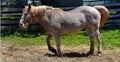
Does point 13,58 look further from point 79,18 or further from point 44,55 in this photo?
point 79,18

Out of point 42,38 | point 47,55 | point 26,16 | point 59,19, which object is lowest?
point 42,38

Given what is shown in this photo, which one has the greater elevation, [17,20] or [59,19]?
[59,19]

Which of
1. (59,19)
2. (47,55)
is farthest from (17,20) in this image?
(59,19)

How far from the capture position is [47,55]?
8359mm

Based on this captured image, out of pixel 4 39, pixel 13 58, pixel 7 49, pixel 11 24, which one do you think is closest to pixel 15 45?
pixel 7 49

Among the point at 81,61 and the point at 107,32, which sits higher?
the point at 81,61

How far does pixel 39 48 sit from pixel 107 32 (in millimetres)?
4012

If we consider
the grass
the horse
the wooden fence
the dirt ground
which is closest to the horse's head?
the horse

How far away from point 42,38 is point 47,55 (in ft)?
11.1

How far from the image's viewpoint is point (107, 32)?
12734mm

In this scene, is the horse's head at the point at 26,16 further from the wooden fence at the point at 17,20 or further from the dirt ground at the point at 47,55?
the wooden fence at the point at 17,20

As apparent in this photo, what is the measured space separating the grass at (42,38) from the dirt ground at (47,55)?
2.42 ft

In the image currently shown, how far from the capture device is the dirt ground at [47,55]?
780 cm

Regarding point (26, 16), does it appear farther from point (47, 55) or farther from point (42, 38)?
point (42, 38)
